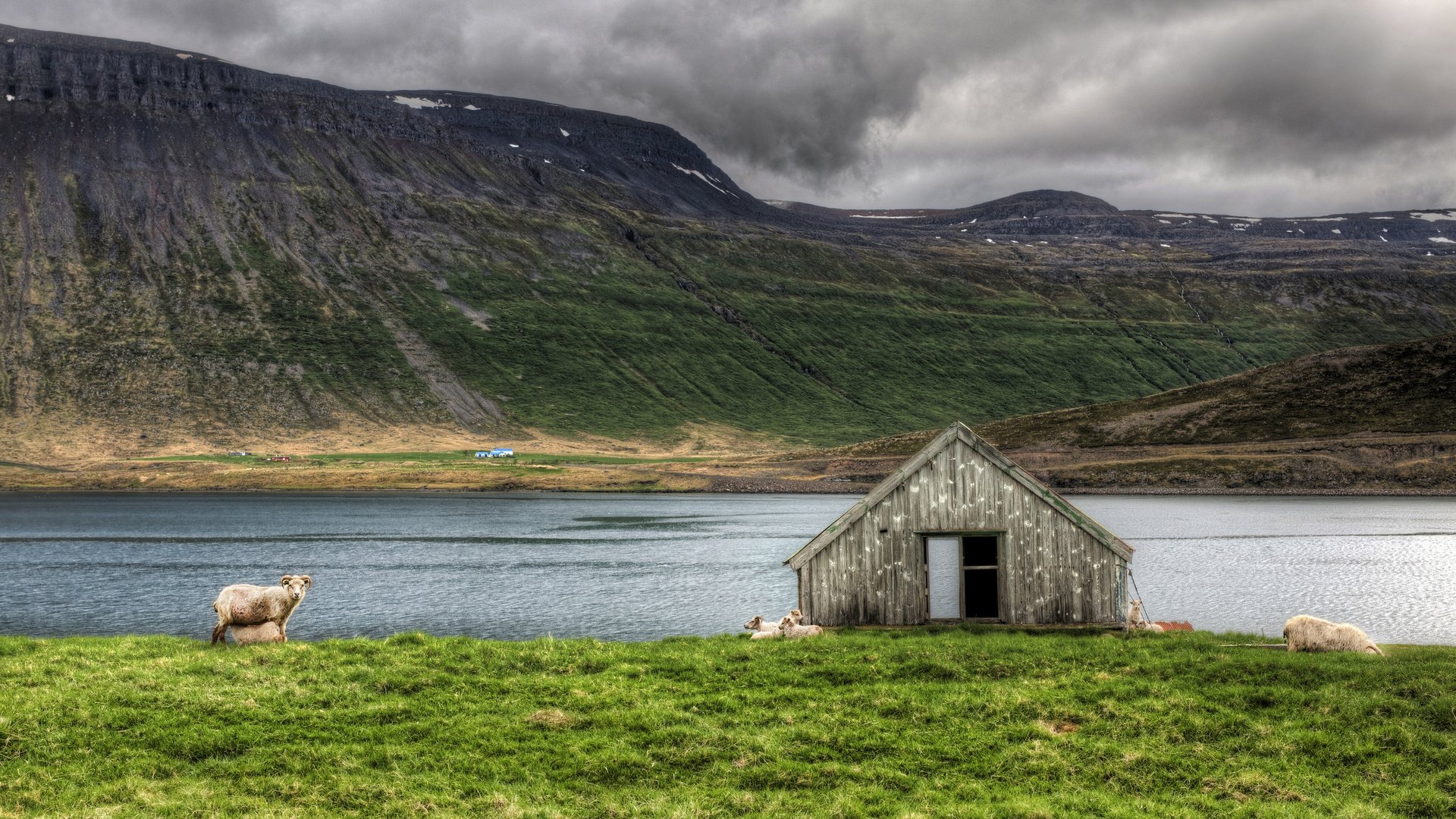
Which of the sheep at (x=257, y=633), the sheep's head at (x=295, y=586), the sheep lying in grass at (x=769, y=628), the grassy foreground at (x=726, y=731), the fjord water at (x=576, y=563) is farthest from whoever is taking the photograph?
the fjord water at (x=576, y=563)

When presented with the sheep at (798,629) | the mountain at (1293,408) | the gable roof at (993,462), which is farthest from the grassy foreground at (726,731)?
the mountain at (1293,408)

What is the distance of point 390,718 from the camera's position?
18547 mm

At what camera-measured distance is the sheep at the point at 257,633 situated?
24.1 m

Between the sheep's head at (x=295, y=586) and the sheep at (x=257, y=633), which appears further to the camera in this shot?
the sheep's head at (x=295, y=586)

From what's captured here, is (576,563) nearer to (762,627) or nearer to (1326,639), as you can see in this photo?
(762,627)

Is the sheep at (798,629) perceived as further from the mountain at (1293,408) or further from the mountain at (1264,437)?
the mountain at (1293,408)

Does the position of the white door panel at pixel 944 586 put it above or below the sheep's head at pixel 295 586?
below

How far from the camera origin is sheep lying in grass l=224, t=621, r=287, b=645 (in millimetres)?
24109

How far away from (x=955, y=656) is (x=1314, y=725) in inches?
268

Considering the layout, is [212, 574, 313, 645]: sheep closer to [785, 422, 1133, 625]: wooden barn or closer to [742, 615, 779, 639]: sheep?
[742, 615, 779, 639]: sheep

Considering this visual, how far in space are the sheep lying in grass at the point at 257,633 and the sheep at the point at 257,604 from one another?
10cm

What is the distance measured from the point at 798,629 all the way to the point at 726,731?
7.92 m

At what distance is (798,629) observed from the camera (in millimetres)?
25562

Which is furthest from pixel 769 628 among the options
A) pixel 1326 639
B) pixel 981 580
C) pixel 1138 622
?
pixel 1326 639
